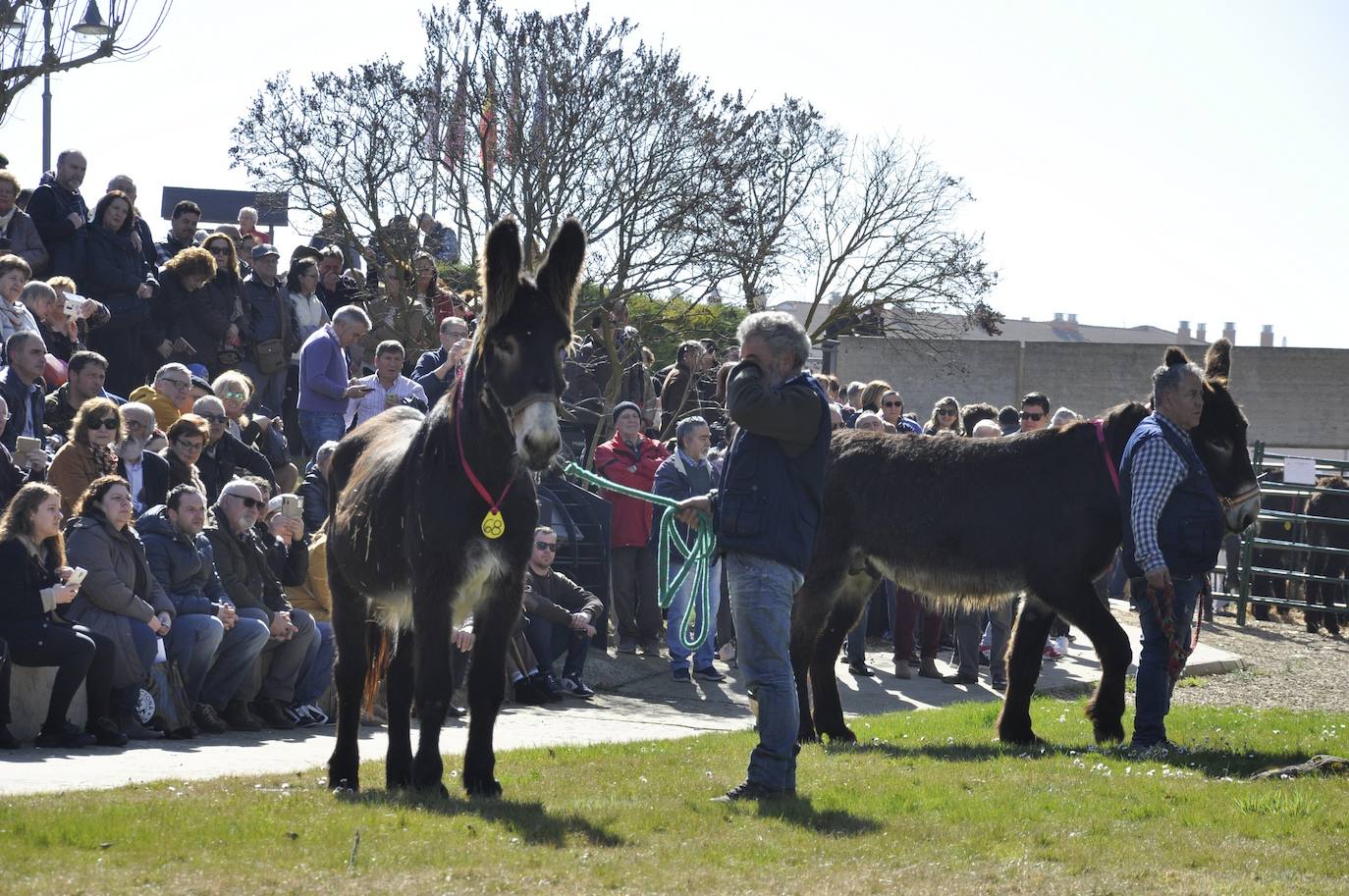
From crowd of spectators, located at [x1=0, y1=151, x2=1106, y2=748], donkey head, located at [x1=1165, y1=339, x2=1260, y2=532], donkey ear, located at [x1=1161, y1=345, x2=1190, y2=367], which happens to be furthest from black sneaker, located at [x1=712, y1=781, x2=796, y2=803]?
donkey head, located at [x1=1165, y1=339, x2=1260, y2=532]

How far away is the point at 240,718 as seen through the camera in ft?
35.4

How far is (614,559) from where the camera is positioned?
582 inches

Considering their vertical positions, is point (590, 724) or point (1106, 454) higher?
point (1106, 454)

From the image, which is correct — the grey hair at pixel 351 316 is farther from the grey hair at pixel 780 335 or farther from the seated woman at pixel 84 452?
the grey hair at pixel 780 335

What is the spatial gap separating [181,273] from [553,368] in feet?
30.9

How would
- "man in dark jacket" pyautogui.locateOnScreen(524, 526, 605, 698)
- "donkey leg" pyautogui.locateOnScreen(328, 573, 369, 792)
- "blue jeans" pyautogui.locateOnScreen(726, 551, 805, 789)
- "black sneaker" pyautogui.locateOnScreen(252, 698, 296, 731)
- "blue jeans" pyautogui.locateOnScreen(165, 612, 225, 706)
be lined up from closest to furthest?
1. "blue jeans" pyautogui.locateOnScreen(726, 551, 805, 789)
2. "donkey leg" pyautogui.locateOnScreen(328, 573, 369, 792)
3. "blue jeans" pyautogui.locateOnScreen(165, 612, 225, 706)
4. "black sneaker" pyautogui.locateOnScreen(252, 698, 296, 731)
5. "man in dark jacket" pyautogui.locateOnScreen(524, 526, 605, 698)

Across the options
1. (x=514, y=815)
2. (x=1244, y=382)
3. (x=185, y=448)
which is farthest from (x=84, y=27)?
(x=1244, y=382)

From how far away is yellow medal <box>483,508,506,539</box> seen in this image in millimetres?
6965

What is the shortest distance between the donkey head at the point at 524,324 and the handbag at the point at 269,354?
9356 millimetres

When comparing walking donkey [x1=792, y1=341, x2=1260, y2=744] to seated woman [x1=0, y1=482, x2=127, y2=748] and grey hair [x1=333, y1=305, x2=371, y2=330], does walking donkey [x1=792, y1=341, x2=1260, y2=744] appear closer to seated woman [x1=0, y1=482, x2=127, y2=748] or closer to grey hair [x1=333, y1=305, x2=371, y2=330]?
seated woman [x1=0, y1=482, x2=127, y2=748]

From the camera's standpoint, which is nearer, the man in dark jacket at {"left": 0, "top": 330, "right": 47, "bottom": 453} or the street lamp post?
the man in dark jacket at {"left": 0, "top": 330, "right": 47, "bottom": 453}

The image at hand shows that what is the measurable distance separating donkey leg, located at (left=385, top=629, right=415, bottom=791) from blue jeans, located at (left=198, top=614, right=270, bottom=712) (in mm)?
3465

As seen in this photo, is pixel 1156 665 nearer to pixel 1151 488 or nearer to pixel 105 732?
pixel 1151 488

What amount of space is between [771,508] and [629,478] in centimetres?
794
